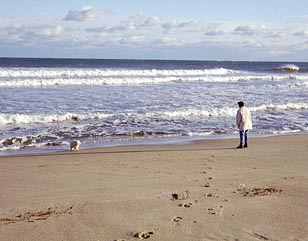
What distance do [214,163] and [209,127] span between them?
561 cm

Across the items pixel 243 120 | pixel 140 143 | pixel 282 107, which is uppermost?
pixel 243 120

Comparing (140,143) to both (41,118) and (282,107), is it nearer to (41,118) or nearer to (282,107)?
(41,118)

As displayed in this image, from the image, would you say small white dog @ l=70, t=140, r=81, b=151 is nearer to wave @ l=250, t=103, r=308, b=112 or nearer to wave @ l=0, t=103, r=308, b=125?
wave @ l=0, t=103, r=308, b=125

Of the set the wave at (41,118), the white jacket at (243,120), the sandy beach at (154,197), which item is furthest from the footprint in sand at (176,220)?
the wave at (41,118)

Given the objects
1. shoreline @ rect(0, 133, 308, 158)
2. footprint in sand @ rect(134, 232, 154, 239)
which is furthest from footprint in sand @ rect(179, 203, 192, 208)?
shoreline @ rect(0, 133, 308, 158)

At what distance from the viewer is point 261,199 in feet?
19.4

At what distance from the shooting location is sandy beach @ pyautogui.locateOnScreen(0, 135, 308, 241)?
15.5 ft

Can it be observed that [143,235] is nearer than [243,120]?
Yes

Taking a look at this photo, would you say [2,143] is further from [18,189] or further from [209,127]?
[209,127]

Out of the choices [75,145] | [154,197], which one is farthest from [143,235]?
[75,145]

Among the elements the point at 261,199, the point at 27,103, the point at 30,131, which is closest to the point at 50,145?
the point at 30,131

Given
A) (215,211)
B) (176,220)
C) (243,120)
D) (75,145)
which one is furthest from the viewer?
(243,120)

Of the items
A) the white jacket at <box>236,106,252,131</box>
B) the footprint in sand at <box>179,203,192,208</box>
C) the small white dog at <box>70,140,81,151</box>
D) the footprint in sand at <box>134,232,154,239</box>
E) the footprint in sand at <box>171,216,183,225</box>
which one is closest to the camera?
the footprint in sand at <box>134,232,154,239</box>

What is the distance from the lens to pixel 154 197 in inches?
233
